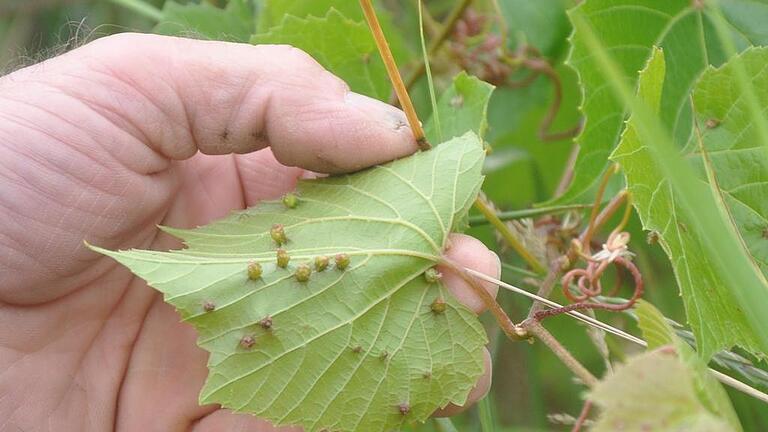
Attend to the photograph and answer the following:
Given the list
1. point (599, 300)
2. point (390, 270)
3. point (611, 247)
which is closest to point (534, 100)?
point (599, 300)

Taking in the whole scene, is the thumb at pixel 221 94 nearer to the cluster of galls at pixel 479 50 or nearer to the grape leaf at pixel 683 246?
the grape leaf at pixel 683 246

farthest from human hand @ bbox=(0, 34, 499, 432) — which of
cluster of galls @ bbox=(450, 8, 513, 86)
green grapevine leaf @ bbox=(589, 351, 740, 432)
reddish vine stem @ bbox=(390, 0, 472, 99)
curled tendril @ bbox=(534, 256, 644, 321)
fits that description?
cluster of galls @ bbox=(450, 8, 513, 86)

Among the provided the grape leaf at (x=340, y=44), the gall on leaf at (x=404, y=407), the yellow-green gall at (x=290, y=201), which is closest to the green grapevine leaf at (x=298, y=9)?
the grape leaf at (x=340, y=44)

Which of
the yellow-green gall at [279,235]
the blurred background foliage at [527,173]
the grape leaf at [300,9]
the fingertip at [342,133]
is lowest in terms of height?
the blurred background foliage at [527,173]

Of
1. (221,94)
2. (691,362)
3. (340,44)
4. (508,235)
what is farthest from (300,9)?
(691,362)

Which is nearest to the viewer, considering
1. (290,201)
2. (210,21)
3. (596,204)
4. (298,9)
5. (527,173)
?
(290,201)

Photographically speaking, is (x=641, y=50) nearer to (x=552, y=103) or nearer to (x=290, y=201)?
(x=552, y=103)
